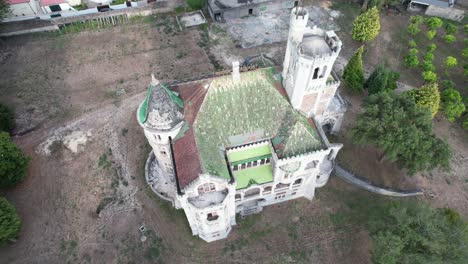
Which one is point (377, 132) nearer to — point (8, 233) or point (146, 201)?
point (146, 201)

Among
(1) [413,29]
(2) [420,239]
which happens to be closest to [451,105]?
(1) [413,29]

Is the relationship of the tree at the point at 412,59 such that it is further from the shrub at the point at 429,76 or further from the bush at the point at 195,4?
the bush at the point at 195,4

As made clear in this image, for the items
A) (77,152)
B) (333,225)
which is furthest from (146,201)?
(333,225)

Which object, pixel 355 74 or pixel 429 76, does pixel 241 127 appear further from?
pixel 429 76

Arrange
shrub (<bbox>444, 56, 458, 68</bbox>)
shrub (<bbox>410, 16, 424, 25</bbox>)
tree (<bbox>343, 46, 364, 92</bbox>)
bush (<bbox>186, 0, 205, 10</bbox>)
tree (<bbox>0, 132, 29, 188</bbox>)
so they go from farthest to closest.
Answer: bush (<bbox>186, 0, 205, 10</bbox>) → shrub (<bbox>410, 16, 424, 25</bbox>) → shrub (<bbox>444, 56, 458, 68</bbox>) → tree (<bbox>343, 46, 364, 92</bbox>) → tree (<bbox>0, 132, 29, 188</bbox>)

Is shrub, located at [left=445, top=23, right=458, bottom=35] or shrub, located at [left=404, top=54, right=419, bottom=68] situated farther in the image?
shrub, located at [left=445, top=23, right=458, bottom=35]

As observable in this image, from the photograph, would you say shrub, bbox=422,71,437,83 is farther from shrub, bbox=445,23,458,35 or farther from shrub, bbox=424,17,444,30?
shrub, bbox=445,23,458,35

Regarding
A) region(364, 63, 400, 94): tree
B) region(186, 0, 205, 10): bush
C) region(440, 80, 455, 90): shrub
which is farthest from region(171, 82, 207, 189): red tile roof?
region(440, 80, 455, 90): shrub
